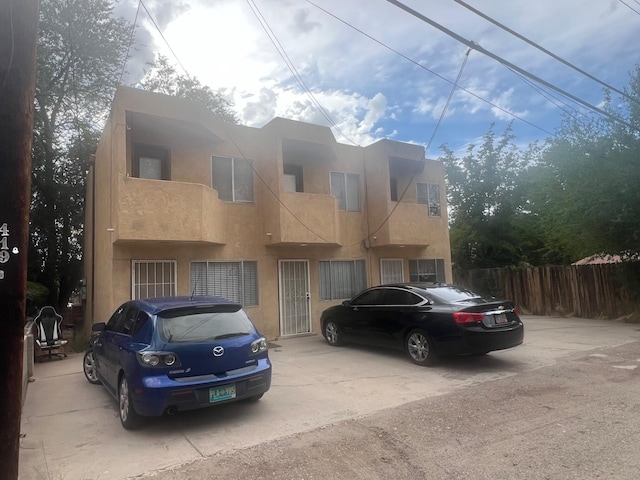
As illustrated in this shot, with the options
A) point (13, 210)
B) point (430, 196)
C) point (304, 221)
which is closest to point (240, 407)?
point (13, 210)

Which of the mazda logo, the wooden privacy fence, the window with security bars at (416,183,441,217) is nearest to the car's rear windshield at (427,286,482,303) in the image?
the mazda logo

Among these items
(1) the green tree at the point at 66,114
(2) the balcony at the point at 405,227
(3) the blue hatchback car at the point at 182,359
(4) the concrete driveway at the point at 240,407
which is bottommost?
(4) the concrete driveway at the point at 240,407

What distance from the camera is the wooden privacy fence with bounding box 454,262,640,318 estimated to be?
1430 cm

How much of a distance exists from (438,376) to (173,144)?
27.9 feet

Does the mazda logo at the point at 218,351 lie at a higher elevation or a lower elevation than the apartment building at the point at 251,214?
lower

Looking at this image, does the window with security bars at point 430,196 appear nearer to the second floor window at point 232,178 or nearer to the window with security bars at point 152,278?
the second floor window at point 232,178

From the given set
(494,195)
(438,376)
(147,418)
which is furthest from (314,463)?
(494,195)

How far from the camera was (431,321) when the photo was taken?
7.87 metres

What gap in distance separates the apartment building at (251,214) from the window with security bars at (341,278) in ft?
0.12

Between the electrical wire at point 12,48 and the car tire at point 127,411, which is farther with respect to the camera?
the car tire at point 127,411

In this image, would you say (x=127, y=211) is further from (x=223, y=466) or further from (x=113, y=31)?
(x=113, y=31)

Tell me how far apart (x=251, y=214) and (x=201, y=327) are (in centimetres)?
694

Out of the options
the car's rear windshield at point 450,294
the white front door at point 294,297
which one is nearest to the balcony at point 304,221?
the white front door at point 294,297

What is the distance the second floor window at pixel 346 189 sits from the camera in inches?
552
